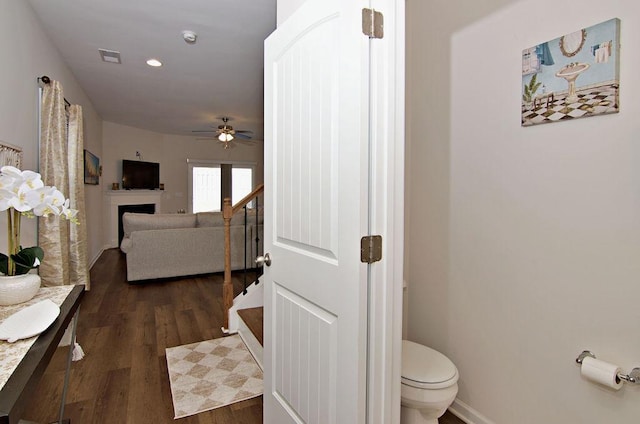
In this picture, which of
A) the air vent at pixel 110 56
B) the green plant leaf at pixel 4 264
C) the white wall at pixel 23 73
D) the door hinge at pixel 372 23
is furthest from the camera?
the air vent at pixel 110 56

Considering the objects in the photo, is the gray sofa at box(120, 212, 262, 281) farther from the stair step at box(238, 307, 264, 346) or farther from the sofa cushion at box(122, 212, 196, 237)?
the stair step at box(238, 307, 264, 346)

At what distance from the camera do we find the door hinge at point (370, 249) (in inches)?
45.7

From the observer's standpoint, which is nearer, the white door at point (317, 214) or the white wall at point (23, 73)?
the white door at point (317, 214)

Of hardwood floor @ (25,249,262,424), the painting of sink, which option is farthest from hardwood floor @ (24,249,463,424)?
the painting of sink

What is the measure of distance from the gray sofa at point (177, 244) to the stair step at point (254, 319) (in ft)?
6.13

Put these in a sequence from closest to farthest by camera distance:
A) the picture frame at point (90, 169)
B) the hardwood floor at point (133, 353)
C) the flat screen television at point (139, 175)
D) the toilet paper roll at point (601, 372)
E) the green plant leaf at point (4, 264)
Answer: the toilet paper roll at point (601, 372) < the green plant leaf at point (4, 264) < the hardwood floor at point (133, 353) < the picture frame at point (90, 169) < the flat screen television at point (139, 175)

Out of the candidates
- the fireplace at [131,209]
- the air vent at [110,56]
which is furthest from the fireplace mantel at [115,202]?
the air vent at [110,56]

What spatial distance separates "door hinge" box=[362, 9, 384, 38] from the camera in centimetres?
115

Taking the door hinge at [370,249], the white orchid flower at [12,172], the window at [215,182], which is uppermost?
the window at [215,182]

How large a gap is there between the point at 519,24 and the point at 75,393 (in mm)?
3155

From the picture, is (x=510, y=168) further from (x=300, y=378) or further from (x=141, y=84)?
(x=141, y=84)

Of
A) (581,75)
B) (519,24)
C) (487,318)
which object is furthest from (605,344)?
(519,24)

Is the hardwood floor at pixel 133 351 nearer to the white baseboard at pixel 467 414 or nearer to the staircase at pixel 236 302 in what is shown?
the staircase at pixel 236 302

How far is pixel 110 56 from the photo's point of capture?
12.2 ft
